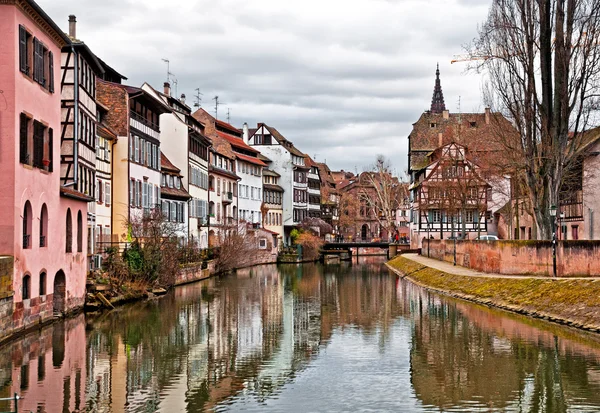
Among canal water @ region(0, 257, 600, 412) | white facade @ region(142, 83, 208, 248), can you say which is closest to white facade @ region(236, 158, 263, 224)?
white facade @ region(142, 83, 208, 248)

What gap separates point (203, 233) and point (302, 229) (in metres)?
35.0

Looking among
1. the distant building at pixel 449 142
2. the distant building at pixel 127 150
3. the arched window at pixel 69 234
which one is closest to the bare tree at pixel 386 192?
the distant building at pixel 449 142

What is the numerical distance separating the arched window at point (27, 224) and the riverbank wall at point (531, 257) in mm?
21464

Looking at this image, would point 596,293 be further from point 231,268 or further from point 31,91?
point 231,268

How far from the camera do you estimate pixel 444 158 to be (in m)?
84.8

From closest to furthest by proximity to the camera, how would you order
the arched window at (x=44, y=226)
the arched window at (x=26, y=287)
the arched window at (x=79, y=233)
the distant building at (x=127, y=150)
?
1. the arched window at (x=26, y=287)
2. the arched window at (x=44, y=226)
3. the arched window at (x=79, y=233)
4. the distant building at (x=127, y=150)

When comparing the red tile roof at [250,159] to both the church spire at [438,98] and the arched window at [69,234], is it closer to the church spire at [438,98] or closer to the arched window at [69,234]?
the arched window at [69,234]

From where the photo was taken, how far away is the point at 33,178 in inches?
1147

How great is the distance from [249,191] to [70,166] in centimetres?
6142

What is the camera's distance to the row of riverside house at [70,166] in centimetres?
2694

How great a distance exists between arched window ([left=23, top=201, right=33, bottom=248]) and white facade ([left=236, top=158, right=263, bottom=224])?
61.3 meters

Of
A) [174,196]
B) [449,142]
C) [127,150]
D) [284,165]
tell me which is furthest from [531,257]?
[284,165]

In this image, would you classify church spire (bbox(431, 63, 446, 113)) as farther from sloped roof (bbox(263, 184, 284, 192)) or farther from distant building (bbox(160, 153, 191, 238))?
distant building (bbox(160, 153, 191, 238))

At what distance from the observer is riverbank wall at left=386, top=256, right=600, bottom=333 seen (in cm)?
3070
